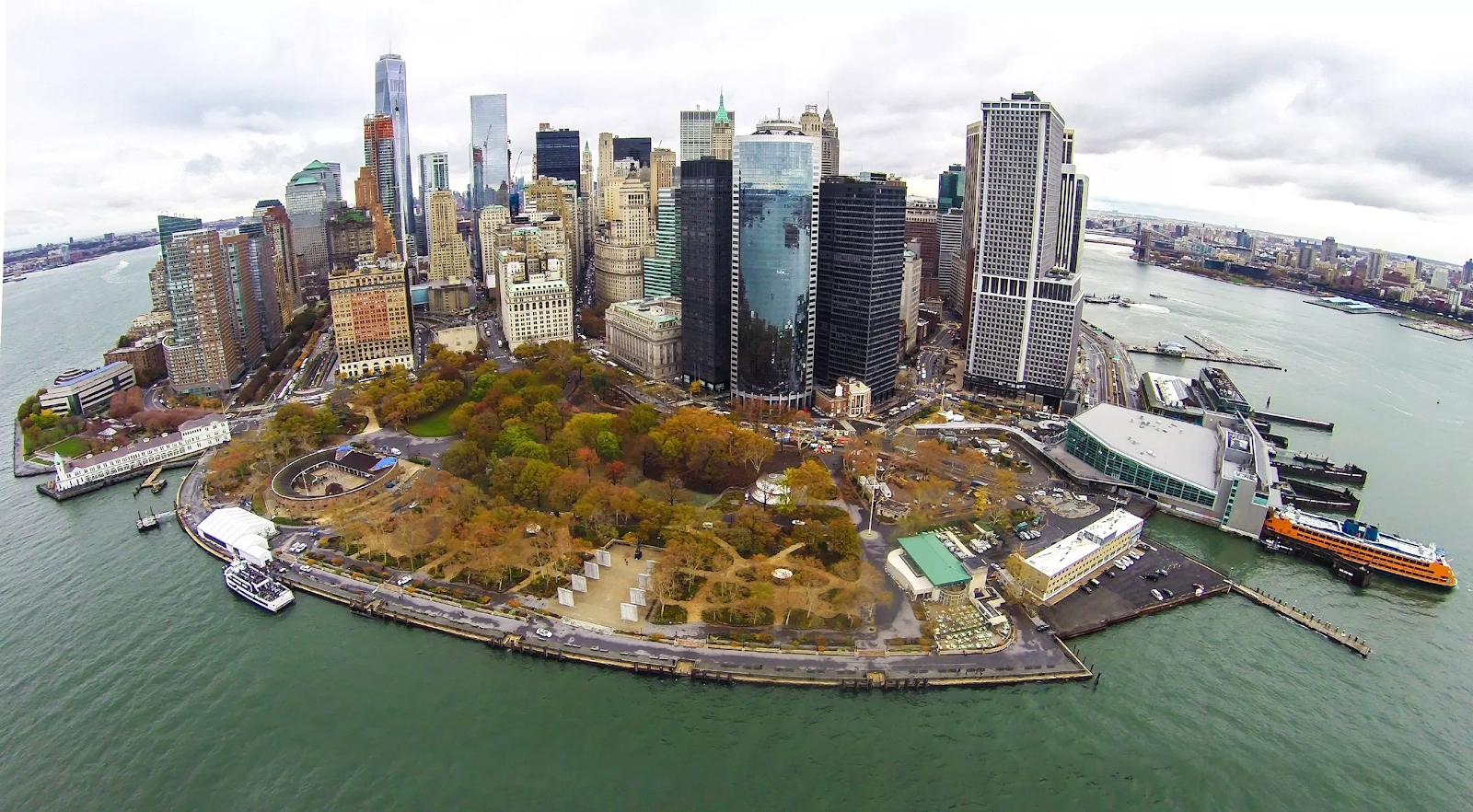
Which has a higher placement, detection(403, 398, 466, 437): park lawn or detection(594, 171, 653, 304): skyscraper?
detection(594, 171, 653, 304): skyscraper

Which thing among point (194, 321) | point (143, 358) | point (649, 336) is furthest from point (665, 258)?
point (143, 358)

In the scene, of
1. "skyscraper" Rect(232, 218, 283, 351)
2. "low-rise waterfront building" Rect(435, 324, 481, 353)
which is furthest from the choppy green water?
"skyscraper" Rect(232, 218, 283, 351)

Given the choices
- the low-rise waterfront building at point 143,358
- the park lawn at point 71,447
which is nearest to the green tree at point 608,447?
the park lawn at point 71,447

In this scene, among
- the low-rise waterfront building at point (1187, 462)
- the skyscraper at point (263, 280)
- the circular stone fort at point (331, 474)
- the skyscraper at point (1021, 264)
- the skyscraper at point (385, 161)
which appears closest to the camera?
the low-rise waterfront building at point (1187, 462)

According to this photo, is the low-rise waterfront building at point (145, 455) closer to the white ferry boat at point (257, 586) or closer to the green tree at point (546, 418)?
the white ferry boat at point (257, 586)

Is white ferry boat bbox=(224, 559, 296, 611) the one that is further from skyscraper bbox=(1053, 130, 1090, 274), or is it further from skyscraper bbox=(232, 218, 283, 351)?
skyscraper bbox=(1053, 130, 1090, 274)

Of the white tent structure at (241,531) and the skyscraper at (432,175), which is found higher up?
the skyscraper at (432,175)

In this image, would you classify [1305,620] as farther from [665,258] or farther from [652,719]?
[665,258]
